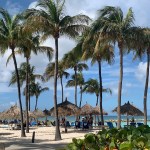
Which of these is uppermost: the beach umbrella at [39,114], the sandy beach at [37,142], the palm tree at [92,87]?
the palm tree at [92,87]

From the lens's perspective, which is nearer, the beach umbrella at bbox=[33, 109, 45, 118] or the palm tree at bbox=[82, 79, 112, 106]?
the beach umbrella at bbox=[33, 109, 45, 118]

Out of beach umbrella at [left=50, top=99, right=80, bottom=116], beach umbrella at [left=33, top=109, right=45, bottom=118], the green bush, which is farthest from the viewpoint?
beach umbrella at [left=33, top=109, right=45, bottom=118]

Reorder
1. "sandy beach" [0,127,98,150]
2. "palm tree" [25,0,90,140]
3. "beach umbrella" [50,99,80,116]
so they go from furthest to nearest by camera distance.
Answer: "beach umbrella" [50,99,80,116]
"palm tree" [25,0,90,140]
"sandy beach" [0,127,98,150]

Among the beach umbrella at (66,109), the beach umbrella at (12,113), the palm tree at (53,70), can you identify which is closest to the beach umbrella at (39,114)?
the beach umbrella at (12,113)

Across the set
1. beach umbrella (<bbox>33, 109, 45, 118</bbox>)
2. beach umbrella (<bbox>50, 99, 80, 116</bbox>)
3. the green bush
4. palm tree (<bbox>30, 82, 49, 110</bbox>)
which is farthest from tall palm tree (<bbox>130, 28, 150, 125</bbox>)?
palm tree (<bbox>30, 82, 49, 110</bbox>)

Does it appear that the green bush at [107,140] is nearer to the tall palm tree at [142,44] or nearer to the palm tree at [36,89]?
the tall palm tree at [142,44]

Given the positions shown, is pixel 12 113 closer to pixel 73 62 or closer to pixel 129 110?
pixel 73 62

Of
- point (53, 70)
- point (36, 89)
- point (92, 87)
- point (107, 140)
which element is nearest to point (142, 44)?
point (107, 140)

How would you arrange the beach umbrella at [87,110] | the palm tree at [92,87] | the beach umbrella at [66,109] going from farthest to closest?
the palm tree at [92,87] < the beach umbrella at [87,110] < the beach umbrella at [66,109]

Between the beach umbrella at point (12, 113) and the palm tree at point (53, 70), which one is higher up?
the palm tree at point (53, 70)

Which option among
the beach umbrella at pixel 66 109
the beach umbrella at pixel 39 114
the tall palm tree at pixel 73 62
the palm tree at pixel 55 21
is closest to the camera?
the palm tree at pixel 55 21

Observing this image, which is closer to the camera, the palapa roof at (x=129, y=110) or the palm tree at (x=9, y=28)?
the palm tree at (x=9, y=28)

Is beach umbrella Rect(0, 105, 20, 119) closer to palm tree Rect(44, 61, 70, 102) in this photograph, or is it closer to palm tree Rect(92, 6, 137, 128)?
palm tree Rect(44, 61, 70, 102)

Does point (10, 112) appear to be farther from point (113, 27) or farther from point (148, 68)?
point (113, 27)
